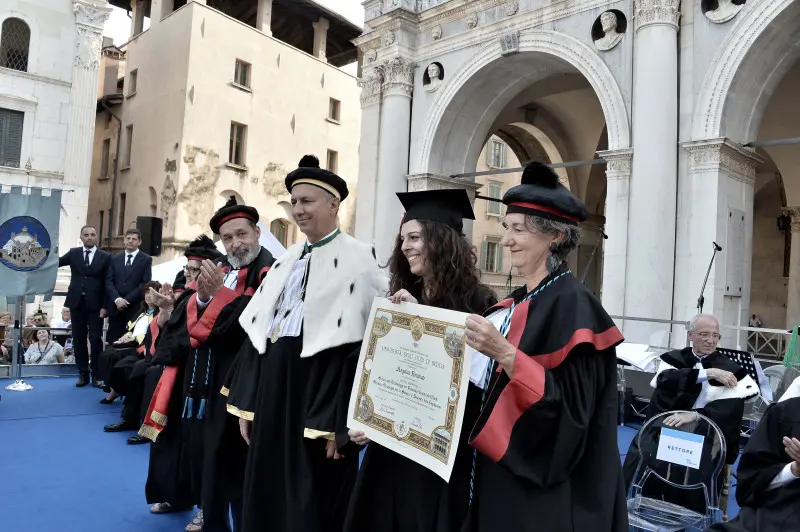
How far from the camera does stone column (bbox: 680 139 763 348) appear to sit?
984cm

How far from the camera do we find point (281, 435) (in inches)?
122

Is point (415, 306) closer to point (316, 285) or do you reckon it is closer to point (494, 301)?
point (494, 301)

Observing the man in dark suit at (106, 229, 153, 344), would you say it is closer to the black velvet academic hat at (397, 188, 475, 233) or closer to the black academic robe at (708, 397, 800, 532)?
the black velvet academic hat at (397, 188, 475, 233)

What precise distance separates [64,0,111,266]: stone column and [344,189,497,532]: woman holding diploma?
67.6 feet

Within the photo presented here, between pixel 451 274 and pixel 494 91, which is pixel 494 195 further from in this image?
pixel 451 274

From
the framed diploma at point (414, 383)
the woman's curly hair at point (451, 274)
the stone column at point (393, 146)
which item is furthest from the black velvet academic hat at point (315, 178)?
the stone column at point (393, 146)

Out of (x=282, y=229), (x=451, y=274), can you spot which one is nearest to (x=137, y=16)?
(x=282, y=229)

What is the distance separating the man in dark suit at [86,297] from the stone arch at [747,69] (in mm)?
9581

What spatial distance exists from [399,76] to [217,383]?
1184cm

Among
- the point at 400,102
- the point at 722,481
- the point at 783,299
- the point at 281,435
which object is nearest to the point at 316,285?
the point at 281,435

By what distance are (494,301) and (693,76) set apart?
9227 millimetres

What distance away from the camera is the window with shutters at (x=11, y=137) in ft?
65.2

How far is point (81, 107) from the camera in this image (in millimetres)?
20969

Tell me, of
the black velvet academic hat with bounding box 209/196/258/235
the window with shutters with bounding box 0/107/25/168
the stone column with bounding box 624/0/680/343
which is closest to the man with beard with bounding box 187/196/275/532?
the black velvet academic hat with bounding box 209/196/258/235
